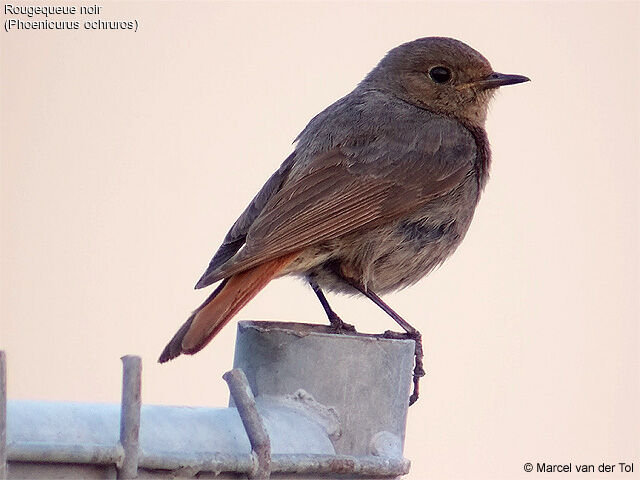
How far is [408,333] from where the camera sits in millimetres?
4543

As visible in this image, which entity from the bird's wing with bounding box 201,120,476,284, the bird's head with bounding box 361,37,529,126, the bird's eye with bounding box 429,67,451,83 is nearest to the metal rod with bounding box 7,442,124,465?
the bird's wing with bounding box 201,120,476,284

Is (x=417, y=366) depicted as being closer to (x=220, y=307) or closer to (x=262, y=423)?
(x=220, y=307)

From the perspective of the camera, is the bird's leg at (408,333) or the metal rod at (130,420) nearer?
the metal rod at (130,420)

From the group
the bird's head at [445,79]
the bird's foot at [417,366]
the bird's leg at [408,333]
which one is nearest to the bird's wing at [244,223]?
the bird's leg at [408,333]

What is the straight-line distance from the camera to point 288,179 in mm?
4898

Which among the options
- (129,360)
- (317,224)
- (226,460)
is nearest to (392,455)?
(226,460)

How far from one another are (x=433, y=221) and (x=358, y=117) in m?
0.68

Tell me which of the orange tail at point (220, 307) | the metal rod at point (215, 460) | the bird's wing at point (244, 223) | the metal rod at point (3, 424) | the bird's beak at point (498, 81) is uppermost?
the bird's beak at point (498, 81)

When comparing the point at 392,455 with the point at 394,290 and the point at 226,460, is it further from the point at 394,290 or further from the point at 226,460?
the point at 394,290

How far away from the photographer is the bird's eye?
19.3ft

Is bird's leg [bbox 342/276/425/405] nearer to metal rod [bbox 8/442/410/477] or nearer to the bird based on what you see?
the bird

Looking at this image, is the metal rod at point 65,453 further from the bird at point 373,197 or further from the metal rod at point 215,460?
the bird at point 373,197

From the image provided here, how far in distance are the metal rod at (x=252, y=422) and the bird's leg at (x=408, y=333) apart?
5.68 ft

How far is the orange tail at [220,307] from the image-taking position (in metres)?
3.38
